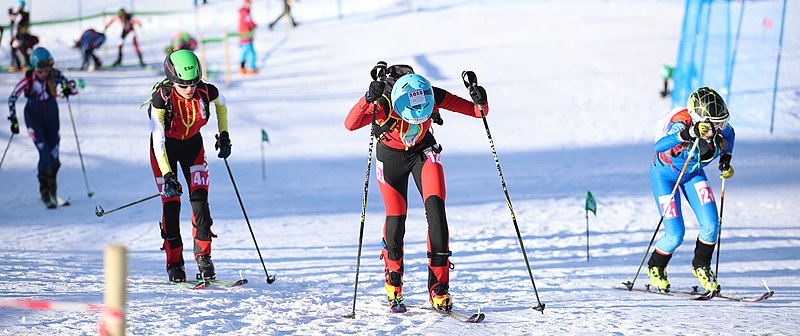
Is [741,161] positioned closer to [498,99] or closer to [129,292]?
[498,99]

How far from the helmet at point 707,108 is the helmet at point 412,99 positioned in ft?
8.02

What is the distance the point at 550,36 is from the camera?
2388 centimetres

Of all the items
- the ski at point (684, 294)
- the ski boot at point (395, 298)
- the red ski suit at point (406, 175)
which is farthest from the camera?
the ski at point (684, 294)

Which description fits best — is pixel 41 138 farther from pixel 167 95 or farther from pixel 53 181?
pixel 167 95

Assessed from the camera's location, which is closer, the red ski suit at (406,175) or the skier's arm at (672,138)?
the red ski suit at (406,175)

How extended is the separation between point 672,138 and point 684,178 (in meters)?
0.46

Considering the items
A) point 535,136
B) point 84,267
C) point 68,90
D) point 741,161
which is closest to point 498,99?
point 535,136

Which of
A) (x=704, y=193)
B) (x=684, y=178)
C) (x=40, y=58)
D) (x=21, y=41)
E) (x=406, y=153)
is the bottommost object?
(x=704, y=193)

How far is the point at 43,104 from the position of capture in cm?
1131

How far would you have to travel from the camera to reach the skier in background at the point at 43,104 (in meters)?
11.1

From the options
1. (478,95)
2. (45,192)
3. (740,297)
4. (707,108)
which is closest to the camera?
(478,95)

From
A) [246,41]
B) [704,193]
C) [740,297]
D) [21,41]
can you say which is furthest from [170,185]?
[246,41]

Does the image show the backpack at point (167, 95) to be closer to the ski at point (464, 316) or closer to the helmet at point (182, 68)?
the helmet at point (182, 68)

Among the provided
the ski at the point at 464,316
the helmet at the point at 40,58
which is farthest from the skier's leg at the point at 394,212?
the helmet at the point at 40,58
